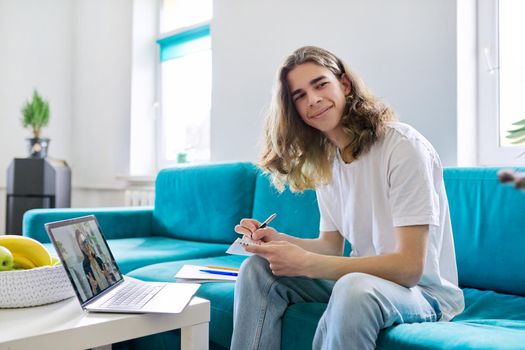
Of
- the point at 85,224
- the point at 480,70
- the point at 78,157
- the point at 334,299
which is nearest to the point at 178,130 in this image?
the point at 78,157

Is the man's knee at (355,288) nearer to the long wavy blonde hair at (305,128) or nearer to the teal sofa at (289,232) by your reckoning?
the teal sofa at (289,232)

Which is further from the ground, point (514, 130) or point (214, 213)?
point (514, 130)

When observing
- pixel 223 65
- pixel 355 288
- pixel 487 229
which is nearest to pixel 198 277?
pixel 355 288

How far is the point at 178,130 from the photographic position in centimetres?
377

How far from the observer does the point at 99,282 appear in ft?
3.84

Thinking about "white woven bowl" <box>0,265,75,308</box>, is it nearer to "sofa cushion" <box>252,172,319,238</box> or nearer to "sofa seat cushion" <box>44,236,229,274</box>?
"sofa seat cushion" <box>44,236,229,274</box>

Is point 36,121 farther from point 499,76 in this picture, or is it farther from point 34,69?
point 499,76

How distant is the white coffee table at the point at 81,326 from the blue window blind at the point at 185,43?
8.35 feet

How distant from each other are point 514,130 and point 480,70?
0.27 m

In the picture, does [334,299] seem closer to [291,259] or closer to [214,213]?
[291,259]

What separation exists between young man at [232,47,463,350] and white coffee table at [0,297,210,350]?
0.57 ft

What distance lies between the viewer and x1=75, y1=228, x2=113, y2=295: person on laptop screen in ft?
3.71

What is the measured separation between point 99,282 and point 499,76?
1.67m

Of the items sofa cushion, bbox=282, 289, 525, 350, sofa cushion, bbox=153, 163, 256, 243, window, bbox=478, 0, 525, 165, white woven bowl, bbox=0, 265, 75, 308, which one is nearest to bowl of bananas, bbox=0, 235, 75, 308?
white woven bowl, bbox=0, 265, 75, 308
